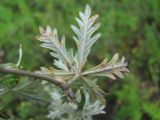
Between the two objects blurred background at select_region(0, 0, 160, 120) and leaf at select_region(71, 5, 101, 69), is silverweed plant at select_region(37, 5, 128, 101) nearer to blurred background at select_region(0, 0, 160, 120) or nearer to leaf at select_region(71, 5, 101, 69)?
leaf at select_region(71, 5, 101, 69)

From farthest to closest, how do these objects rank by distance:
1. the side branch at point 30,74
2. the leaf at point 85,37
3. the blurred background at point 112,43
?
the blurred background at point 112,43 < the leaf at point 85,37 < the side branch at point 30,74

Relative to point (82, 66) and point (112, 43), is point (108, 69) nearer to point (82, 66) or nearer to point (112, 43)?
point (82, 66)

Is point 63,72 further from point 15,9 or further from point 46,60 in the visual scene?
point 15,9

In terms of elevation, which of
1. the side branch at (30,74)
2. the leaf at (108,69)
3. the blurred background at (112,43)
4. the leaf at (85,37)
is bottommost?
the leaf at (108,69)

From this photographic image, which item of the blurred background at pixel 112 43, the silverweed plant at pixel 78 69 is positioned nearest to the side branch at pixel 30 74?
the silverweed plant at pixel 78 69

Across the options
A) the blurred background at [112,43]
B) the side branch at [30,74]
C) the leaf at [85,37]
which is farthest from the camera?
the blurred background at [112,43]

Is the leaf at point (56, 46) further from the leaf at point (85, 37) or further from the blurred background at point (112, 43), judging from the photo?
the blurred background at point (112, 43)

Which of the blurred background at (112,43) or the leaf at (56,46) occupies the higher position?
the blurred background at (112,43)

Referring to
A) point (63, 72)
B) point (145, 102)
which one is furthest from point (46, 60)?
point (63, 72)

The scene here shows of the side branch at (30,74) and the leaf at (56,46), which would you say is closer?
the side branch at (30,74)
